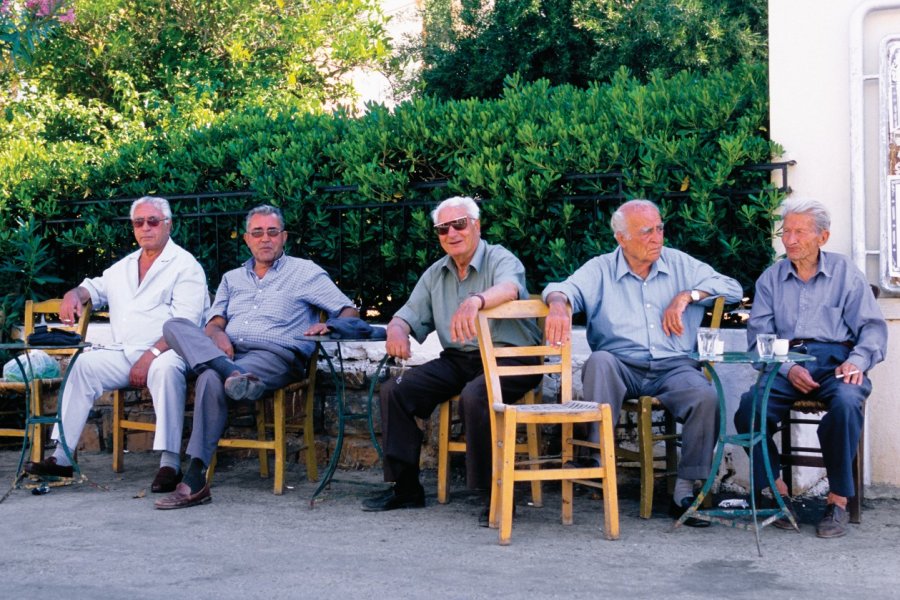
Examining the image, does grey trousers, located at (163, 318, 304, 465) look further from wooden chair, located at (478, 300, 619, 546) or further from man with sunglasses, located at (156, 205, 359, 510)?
wooden chair, located at (478, 300, 619, 546)

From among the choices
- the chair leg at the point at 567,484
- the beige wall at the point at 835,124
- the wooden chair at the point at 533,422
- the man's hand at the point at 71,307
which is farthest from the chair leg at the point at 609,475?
the man's hand at the point at 71,307

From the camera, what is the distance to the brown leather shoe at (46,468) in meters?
6.28

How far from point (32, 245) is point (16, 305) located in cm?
43

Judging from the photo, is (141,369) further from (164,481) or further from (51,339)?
(164,481)

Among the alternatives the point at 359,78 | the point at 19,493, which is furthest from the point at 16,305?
the point at 359,78

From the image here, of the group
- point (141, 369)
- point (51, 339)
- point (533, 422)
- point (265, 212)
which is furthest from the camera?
point (265, 212)

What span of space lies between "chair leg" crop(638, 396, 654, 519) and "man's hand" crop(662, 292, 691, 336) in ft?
1.27

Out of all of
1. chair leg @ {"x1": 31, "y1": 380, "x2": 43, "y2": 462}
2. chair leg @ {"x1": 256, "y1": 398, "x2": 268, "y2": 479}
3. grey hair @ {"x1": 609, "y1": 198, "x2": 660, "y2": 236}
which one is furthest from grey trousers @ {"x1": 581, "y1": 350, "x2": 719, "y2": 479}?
chair leg @ {"x1": 31, "y1": 380, "x2": 43, "y2": 462}

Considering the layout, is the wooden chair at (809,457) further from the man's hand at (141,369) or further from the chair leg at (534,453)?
the man's hand at (141,369)

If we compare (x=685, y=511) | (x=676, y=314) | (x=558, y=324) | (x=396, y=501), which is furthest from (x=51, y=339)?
(x=685, y=511)

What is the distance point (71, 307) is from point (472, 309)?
2.67 meters

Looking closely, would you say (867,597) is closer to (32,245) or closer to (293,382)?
(293,382)

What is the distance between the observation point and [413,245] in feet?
23.2

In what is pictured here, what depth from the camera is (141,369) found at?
21.2ft
